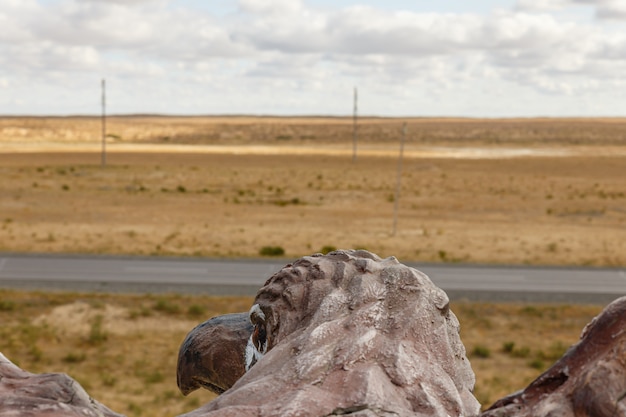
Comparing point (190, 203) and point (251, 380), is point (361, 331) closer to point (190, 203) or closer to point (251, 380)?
point (251, 380)

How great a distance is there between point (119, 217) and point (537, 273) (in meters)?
27.4

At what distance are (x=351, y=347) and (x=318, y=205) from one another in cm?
5460

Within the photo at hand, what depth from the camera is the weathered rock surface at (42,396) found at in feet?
5.95

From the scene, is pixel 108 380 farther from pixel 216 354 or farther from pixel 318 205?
pixel 318 205

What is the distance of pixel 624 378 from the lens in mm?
1697

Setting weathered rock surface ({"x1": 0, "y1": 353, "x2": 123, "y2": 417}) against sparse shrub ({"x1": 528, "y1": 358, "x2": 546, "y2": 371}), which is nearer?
weathered rock surface ({"x1": 0, "y1": 353, "x2": 123, "y2": 417})

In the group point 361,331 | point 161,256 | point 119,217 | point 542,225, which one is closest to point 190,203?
point 119,217

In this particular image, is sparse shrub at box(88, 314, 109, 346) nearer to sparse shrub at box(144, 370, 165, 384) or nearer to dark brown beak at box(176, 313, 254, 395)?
sparse shrub at box(144, 370, 165, 384)

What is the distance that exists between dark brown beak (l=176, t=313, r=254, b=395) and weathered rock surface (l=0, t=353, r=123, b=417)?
0.92 m

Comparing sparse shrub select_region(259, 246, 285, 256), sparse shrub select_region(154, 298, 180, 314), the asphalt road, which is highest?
sparse shrub select_region(259, 246, 285, 256)

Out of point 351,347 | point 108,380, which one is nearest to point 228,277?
point 108,380

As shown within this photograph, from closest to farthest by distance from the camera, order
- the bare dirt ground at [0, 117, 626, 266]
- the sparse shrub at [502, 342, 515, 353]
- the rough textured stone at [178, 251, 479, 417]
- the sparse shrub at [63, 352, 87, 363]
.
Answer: the rough textured stone at [178, 251, 479, 417]
the sparse shrub at [63, 352, 87, 363]
the sparse shrub at [502, 342, 515, 353]
the bare dirt ground at [0, 117, 626, 266]

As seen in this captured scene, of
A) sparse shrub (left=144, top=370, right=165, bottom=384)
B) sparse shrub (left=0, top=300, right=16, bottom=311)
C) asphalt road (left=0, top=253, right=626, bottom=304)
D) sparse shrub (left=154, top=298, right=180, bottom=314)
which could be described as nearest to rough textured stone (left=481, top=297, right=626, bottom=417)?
sparse shrub (left=144, top=370, right=165, bottom=384)

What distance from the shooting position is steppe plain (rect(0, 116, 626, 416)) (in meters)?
24.1
